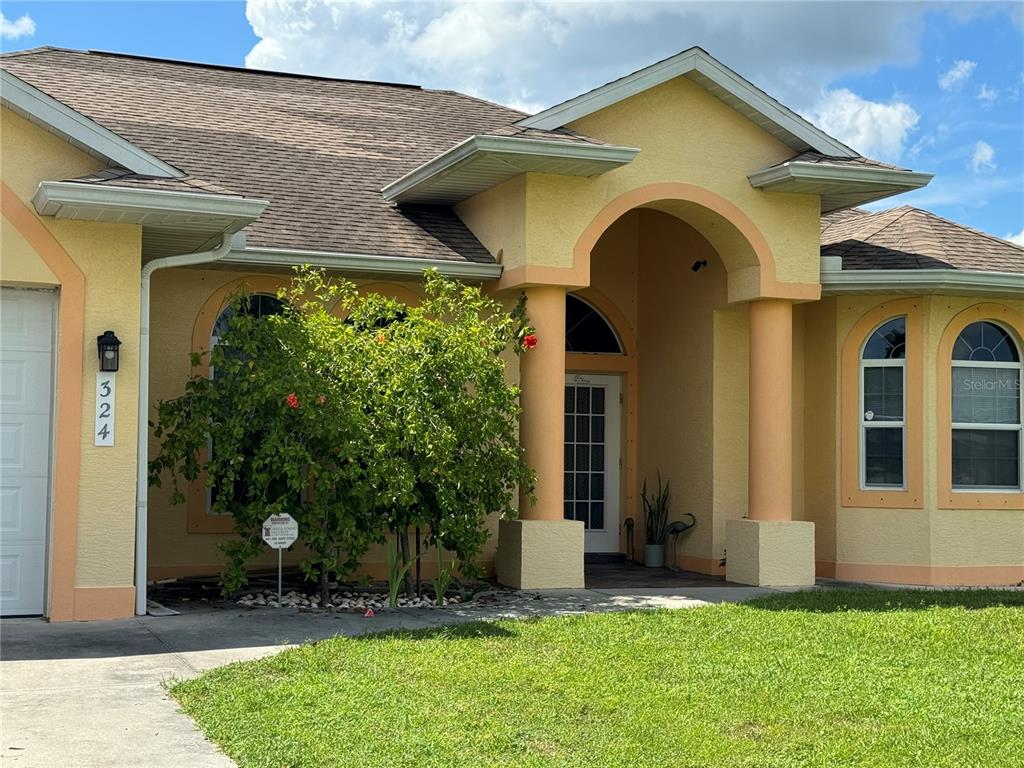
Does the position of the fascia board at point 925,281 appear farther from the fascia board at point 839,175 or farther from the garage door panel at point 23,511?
the garage door panel at point 23,511

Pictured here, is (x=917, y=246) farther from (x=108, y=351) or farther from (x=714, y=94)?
(x=108, y=351)

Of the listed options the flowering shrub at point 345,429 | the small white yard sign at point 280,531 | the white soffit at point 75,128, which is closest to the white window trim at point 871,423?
the flowering shrub at point 345,429

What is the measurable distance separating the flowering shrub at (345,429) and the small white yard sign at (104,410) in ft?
2.63

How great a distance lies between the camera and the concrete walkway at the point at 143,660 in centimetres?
609

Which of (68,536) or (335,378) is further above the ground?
(335,378)

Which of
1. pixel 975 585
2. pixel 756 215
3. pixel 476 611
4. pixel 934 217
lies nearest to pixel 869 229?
pixel 934 217

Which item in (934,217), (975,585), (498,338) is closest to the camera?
(498,338)

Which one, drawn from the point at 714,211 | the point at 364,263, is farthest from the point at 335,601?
the point at 714,211

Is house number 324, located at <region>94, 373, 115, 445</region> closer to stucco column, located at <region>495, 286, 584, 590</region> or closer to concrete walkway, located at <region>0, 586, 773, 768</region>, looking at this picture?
concrete walkway, located at <region>0, 586, 773, 768</region>

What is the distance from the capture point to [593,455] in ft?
51.6

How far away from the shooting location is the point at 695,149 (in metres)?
13.1

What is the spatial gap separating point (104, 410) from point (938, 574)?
8.87 meters

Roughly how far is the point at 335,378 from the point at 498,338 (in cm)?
169

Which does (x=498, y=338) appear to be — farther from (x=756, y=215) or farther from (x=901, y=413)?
(x=901, y=413)
